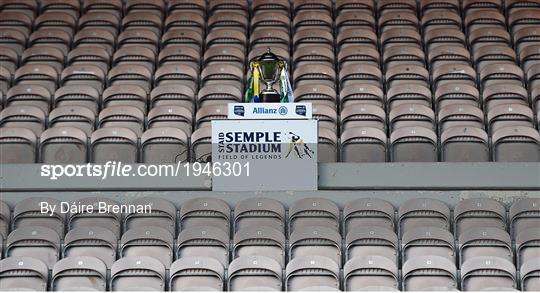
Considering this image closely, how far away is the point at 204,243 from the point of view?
1120 cm

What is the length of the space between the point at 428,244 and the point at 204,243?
71.2 inches

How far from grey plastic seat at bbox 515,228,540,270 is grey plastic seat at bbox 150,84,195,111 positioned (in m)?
3.74

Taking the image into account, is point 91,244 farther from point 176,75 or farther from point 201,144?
point 176,75

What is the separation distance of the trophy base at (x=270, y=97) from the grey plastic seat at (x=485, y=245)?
1.97 meters

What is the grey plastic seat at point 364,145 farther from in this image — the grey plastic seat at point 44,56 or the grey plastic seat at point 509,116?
the grey plastic seat at point 44,56

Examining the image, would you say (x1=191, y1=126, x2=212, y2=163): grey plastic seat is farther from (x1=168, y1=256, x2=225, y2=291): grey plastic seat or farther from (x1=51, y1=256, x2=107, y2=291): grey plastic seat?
(x1=51, y1=256, x2=107, y2=291): grey plastic seat

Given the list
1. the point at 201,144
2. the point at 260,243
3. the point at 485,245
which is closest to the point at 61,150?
the point at 201,144

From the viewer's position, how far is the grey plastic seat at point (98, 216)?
1160 centimetres

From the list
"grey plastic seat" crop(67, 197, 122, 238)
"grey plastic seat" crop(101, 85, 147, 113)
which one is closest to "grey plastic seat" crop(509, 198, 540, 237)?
"grey plastic seat" crop(67, 197, 122, 238)

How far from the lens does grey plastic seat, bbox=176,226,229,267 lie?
11.1 m

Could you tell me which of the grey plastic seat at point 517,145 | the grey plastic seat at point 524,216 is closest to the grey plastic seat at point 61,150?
the grey plastic seat at point 517,145

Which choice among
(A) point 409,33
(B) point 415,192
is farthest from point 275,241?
(A) point 409,33

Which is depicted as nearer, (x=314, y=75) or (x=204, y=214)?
(x=204, y=214)

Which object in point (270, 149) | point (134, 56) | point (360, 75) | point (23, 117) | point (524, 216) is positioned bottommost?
point (524, 216)
